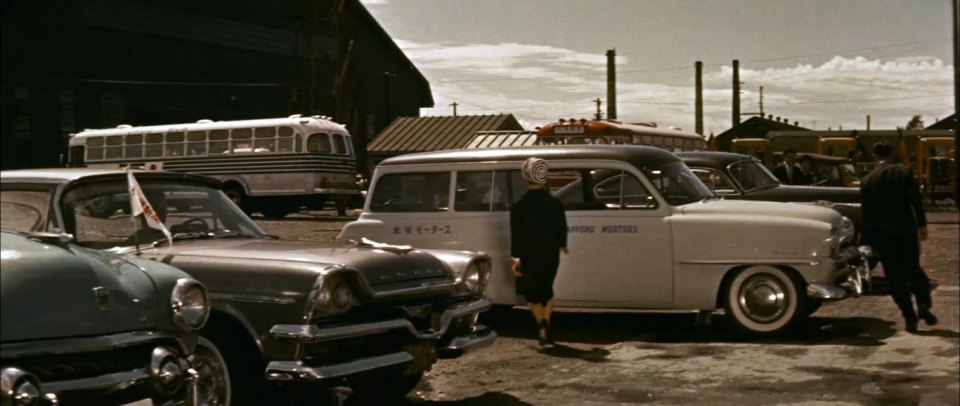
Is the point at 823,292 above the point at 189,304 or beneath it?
beneath

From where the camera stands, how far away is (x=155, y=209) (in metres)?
6.33

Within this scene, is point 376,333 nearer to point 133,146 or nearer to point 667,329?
point 667,329

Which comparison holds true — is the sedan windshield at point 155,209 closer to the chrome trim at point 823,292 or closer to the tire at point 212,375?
the tire at point 212,375

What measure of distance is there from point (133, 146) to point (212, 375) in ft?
85.6

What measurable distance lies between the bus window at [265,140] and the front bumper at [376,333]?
23.8 metres

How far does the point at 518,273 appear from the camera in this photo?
8.98 meters

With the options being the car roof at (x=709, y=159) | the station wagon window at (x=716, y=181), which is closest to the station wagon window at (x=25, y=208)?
the station wagon window at (x=716, y=181)

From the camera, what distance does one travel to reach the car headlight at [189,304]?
4.75m

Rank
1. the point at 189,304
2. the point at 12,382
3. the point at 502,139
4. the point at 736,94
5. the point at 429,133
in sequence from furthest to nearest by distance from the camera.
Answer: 1. the point at 736,94
2. the point at 429,133
3. the point at 502,139
4. the point at 189,304
5. the point at 12,382

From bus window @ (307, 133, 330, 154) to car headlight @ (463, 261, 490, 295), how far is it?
22.9 meters

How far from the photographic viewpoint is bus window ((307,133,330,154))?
2989cm

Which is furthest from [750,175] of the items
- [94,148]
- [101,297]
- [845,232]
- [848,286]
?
[94,148]

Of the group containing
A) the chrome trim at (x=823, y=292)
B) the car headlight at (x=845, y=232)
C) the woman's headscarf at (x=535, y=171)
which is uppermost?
the woman's headscarf at (x=535, y=171)

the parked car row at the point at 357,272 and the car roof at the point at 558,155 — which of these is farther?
the car roof at the point at 558,155
